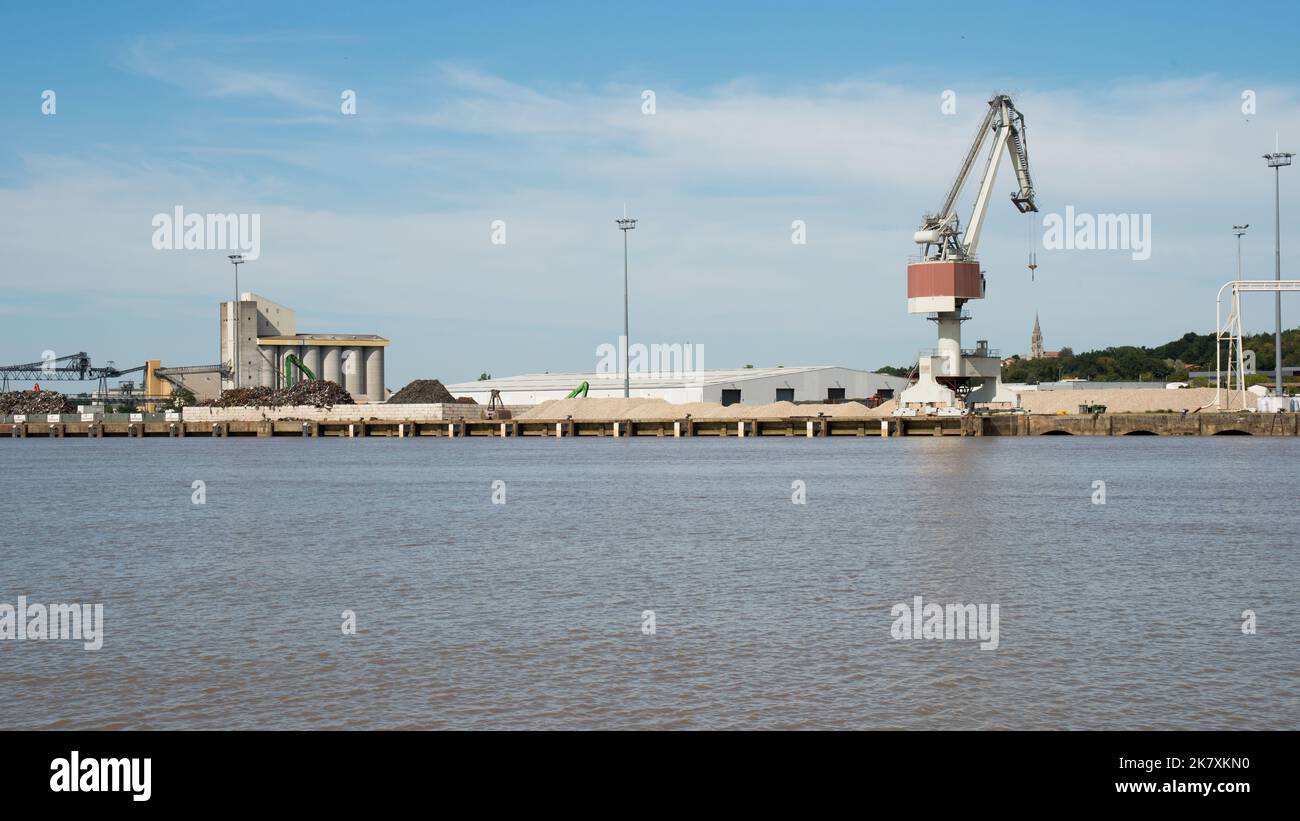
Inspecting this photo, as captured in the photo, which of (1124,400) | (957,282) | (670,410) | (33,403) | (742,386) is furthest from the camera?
(33,403)

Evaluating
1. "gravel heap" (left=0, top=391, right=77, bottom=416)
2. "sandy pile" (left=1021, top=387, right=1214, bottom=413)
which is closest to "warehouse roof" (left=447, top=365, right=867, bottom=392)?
"sandy pile" (left=1021, top=387, right=1214, bottom=413)

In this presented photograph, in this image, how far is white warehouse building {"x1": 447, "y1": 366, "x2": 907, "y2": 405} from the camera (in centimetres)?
14800

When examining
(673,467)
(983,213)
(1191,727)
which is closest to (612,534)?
(1191,727)

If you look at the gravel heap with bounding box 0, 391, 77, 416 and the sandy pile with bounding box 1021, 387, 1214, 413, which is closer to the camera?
the sandy pile with bounding box 1021, 387, 1214, 413

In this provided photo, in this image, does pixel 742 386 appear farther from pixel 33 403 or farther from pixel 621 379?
pixel 33 403

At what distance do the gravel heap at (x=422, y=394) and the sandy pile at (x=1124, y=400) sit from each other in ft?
205

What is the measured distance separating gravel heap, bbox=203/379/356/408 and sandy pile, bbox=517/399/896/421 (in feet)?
84.1

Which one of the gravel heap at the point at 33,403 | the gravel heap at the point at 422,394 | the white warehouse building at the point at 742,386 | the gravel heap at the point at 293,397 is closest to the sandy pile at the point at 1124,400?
the white warehouse building at the point at 742,386

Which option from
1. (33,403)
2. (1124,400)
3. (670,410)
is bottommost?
(670,410)

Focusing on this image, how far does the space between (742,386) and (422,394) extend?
3630 centimetres

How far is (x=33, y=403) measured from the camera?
189250 millimetres

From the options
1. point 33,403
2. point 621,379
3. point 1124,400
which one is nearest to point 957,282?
point 1124,400

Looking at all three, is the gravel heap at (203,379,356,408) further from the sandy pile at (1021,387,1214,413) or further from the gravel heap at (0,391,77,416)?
the sandy pile at (1021,387,1214,413)

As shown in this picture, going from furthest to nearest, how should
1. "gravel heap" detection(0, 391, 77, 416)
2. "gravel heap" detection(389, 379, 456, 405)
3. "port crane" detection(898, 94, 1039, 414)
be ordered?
"gravel heap" detection(0, 391, 77, 416), "gravel heap" detection(389, 379, 456, 405), "port crane" detection(898, 94, 1039, 414)
